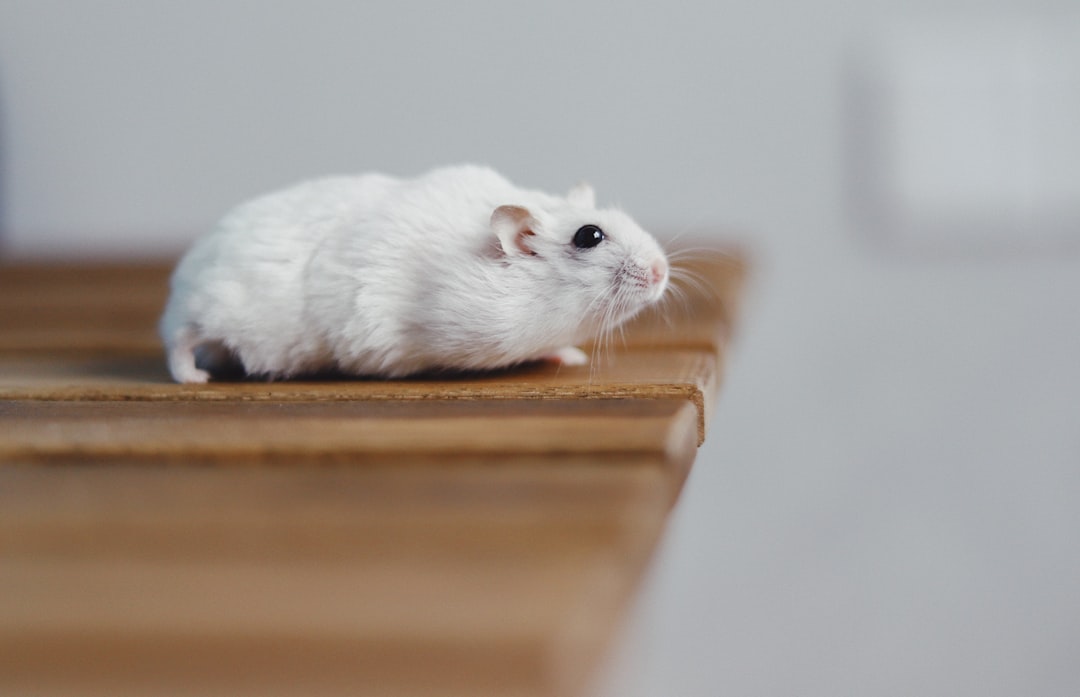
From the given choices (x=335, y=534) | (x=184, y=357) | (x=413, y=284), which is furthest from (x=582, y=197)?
(x=335, y=534)

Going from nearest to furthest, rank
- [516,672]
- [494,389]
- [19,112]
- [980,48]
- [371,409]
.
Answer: [516,672]
[371,409]
[494,389]
[980,48]
[19,112]

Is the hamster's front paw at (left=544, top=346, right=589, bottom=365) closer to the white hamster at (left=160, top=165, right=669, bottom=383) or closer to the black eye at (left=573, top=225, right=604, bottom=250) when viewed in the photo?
the white hamster at (left=160, top=165, right=669, bottom=383)

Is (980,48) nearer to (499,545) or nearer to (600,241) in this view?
(600,241)

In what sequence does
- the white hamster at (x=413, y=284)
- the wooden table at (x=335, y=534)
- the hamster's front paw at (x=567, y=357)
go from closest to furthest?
the wooden table at (x=335, y=534), the white hamster at (x=413, y=284), the hamster's front paw at (x=567, y=357)

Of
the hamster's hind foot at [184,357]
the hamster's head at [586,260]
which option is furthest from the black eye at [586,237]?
the hamster's hind foot at [184,357]

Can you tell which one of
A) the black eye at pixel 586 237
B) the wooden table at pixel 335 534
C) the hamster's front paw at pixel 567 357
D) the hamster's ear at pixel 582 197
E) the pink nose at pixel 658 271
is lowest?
the hamster's front paw at pixel 567 357

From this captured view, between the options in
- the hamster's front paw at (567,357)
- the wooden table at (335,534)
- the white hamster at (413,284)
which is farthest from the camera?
the hamster's front paw at (567,357)

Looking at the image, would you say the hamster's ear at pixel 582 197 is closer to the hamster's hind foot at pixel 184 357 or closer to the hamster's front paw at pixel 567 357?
the hamster's front paw at pixel 567 357

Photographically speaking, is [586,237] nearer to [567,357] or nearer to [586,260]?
[586,260]

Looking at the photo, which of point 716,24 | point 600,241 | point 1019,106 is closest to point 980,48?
point 1019,106
